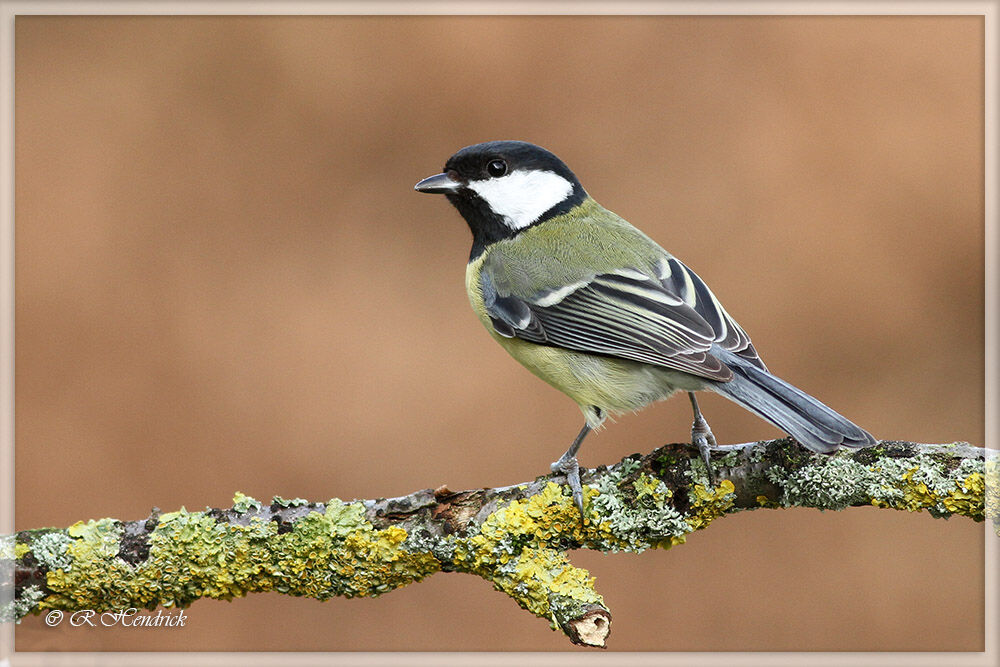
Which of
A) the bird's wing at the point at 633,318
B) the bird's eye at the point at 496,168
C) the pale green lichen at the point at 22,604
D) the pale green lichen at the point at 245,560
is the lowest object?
the pale green lichen at the point at 22,604

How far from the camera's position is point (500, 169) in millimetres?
2727

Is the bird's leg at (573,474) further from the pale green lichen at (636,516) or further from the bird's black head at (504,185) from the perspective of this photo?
the bird's black head at (504,185)

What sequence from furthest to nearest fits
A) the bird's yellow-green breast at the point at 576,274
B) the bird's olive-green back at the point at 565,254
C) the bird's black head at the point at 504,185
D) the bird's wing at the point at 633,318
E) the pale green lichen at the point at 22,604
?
the bird's black head at the point at 504,185 → the bird's olive-green back at the point at 565,254 → the bird's yellow-green breast at the point at 576,274 → the bird's wing at the point at 633,318 → the pale green lichen at the point at 22,604

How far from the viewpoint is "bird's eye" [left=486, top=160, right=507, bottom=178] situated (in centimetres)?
272

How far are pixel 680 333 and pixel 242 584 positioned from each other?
1.24 metres

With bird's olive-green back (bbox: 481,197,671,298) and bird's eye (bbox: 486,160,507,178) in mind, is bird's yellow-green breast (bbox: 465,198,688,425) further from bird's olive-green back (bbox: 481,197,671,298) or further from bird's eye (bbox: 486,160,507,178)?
bird's eye (bbox: 486,160,507,178)

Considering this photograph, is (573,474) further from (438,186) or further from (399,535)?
(438,186)

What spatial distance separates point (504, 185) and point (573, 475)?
1130mm

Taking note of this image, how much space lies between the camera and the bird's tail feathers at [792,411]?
1.72 meters

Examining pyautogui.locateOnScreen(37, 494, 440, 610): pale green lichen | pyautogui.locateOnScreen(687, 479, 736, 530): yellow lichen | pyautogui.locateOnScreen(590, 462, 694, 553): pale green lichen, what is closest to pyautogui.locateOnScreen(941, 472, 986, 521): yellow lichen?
pyautogui.locateOnScreen(687, 479, 736, 530): yellow lichen

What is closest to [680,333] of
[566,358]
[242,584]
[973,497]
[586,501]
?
[566,358]

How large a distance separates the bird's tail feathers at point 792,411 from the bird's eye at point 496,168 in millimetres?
1039

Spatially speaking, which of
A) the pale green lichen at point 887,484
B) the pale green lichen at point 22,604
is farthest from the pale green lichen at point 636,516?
the pale green lichen at point 22,604

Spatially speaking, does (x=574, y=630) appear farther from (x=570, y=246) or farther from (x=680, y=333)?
(x=570, y=246)
